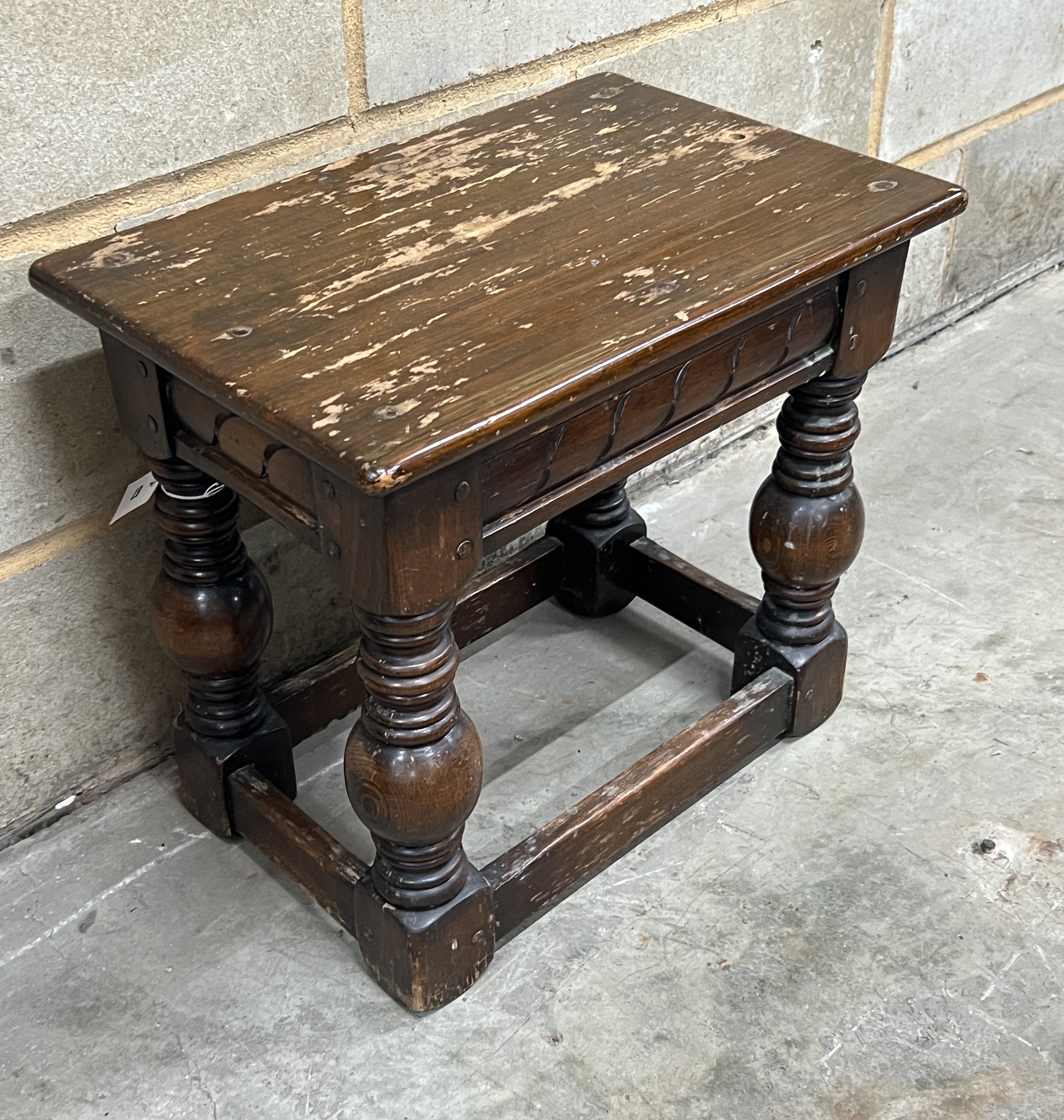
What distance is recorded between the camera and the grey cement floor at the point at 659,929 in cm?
149

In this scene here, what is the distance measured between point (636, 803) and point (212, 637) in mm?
516

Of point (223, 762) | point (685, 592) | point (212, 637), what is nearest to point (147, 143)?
point (212, 637)

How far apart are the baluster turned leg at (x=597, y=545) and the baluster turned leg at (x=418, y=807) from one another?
642mm

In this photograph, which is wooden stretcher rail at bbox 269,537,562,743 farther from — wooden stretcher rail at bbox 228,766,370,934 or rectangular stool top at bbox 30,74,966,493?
rectangular stool top at bbox 30,74,966,493

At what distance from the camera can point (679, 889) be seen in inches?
67.0

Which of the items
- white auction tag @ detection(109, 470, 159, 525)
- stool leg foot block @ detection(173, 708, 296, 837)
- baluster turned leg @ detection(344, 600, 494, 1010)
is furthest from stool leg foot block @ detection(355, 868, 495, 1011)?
white auction tag @ detection(109, 470, 159, 525)

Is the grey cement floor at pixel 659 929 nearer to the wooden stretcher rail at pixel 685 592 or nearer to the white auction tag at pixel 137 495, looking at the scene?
the wooden stretcher rail at pixel 685 592

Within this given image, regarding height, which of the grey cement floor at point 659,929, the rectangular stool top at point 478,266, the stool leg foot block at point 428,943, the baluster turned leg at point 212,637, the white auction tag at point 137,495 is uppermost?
the rectangular stool top at point 478,266

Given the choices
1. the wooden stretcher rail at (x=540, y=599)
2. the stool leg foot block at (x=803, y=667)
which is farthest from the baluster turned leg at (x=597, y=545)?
the stool leg foot block at (x=803, y=667)

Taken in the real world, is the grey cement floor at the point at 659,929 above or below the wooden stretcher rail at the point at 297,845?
below

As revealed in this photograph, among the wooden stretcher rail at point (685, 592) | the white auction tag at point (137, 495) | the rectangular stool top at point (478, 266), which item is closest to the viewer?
the rectangular stool top at point (478, 266)

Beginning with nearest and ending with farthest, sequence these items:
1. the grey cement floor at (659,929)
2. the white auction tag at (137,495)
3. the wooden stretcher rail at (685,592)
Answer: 1. the grey cement floor at (659,929)
2. the white auction tag at (137,495)
3. the wooden stretcher rail at (685,592)

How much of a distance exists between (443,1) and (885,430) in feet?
3.82

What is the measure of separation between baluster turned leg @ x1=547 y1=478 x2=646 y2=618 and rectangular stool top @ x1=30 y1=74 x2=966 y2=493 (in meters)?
0.54
